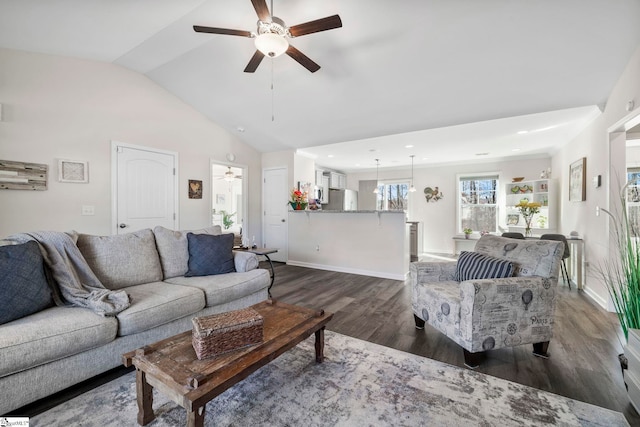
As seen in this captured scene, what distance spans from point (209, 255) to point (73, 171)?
88.6 inches

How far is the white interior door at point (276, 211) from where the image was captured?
582 cm

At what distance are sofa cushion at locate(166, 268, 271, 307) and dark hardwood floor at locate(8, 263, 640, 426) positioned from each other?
2.33ft

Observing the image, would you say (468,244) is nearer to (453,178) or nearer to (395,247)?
(453,178)

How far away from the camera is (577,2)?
2191 millimetres

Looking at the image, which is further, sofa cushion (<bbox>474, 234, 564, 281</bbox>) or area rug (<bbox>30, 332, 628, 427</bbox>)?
sofa cushion (<bbox>474, 234, 564, 281</bbox>)

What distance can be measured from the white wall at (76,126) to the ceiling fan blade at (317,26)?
3.04 metres

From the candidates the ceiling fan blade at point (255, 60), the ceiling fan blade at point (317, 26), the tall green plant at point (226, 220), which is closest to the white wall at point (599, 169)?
the ceiling fan blade at point (317, 26)

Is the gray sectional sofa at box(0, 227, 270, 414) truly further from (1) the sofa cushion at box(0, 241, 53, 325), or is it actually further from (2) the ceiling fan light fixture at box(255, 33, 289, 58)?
(2) the ceiling fan light fixture at box(255, 33, 289, 58)

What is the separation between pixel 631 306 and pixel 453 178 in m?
5.68

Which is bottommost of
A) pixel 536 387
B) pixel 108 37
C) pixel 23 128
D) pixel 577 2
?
pixel 536 387

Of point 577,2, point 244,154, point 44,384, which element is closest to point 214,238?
point 44,384

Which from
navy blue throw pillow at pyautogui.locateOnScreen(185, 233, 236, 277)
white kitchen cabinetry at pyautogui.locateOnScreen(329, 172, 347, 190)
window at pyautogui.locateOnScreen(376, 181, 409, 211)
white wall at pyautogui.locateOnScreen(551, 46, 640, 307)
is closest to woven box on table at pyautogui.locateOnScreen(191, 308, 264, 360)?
navy blue throw pillow at pyautogui.locateOnScreen(185, 233, 236, 277)

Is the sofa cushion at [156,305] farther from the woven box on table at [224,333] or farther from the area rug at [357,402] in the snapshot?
the woven box on table at [224,333]

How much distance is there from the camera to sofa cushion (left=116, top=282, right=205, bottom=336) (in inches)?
72.7
